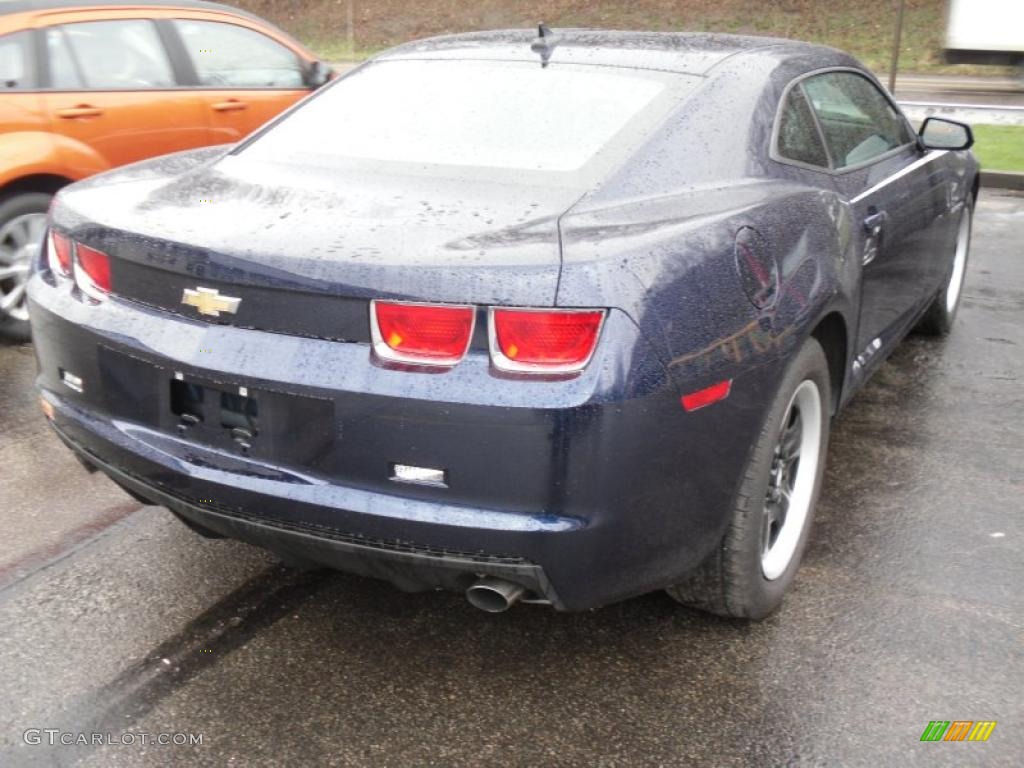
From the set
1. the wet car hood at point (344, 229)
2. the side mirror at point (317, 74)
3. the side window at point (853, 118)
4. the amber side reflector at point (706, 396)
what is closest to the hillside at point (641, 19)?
the side mirror at point (317, 74)

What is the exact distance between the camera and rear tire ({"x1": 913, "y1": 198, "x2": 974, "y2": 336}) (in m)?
5.57

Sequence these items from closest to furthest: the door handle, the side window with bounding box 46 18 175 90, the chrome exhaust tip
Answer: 1. the chrome exhaust tip
2. the door handle
3. the side window with bounding box 46 18 175 90

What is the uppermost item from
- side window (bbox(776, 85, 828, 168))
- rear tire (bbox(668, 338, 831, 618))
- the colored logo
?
side window (bbox(776, 85, 828, 168))

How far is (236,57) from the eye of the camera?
639 cm

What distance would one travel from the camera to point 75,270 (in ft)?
9.52

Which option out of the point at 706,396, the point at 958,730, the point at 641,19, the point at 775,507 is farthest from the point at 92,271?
the point at 641,19

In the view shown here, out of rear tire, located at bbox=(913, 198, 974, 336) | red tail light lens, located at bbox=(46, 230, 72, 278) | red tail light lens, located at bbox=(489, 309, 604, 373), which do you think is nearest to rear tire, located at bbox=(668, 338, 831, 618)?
red tail light lens, located at bbox=(489, 309, 604, 373)

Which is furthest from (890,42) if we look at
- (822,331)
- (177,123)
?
(822,331)

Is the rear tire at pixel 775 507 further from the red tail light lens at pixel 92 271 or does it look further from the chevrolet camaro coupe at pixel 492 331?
the red tail light lens at pixel 92 271

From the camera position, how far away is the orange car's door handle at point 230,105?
6.16m

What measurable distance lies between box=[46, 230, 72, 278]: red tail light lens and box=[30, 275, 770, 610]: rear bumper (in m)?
0.32

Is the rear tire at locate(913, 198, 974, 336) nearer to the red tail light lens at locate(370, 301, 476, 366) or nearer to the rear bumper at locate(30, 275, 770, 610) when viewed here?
the rear bumper at locate(30, 275, 770, 610)

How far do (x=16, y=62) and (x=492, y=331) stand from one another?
413 centimetres

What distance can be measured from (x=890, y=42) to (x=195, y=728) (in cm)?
2620
